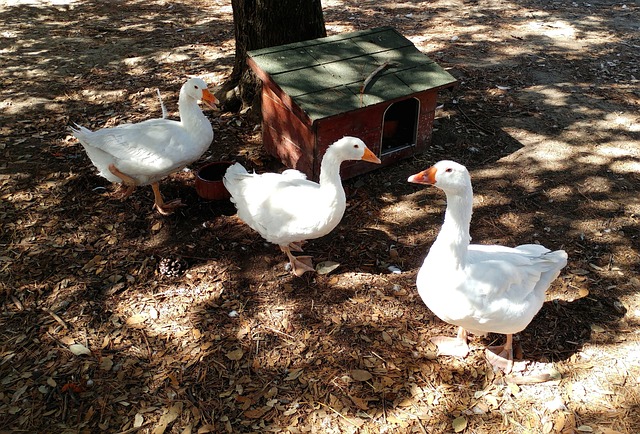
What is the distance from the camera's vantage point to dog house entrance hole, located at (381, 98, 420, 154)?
215 inches

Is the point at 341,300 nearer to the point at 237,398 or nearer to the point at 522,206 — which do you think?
the point at 237,398

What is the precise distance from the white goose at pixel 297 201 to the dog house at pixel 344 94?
2.24ft

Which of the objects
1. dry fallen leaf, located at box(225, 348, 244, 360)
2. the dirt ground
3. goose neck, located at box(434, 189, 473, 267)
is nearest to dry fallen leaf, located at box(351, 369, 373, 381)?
the dirt ground

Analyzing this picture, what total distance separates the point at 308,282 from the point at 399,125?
2.42 metres

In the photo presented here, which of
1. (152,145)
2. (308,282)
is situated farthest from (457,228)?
(152,145)

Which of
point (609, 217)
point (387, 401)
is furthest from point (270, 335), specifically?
point (609, 217)

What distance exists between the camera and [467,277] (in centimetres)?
307

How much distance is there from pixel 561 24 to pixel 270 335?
7994mm

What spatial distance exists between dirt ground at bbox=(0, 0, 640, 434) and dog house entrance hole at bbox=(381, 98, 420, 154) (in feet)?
0.99

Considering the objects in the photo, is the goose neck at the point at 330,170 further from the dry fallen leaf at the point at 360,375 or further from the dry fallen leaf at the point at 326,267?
Result: the dry fallen leaf at the point at 360,375

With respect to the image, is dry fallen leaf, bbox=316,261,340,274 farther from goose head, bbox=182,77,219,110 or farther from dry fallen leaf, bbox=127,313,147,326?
goose head, bbox=182,77,219,110

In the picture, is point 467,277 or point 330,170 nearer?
point 467,277

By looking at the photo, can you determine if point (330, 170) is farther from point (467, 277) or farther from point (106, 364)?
point (106, 364)

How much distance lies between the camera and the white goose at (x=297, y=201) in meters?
3.74
